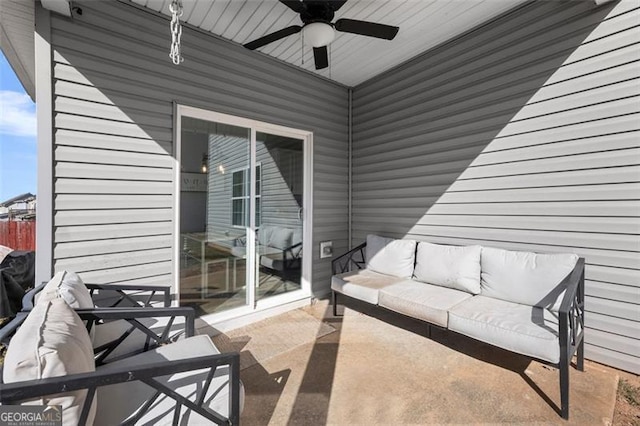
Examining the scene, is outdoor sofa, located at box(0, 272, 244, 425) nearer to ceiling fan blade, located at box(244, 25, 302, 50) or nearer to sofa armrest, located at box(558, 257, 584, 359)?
sofa armrest, located at box(558, 257, 584, 359)

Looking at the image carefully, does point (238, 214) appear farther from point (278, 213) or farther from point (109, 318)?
point (109, 318)

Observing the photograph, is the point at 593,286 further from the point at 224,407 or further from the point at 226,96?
the point at 226,96

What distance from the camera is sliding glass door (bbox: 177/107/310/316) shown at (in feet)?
9.78

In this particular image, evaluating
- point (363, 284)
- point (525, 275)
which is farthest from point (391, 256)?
point (525, 275)

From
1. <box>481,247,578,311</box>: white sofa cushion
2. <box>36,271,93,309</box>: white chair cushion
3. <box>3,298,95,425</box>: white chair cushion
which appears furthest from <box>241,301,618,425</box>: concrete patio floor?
<box>36,271,93,309</box>: white chair cushion

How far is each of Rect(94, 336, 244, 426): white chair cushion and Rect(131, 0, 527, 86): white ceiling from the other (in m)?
2.94

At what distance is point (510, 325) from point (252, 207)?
108 inches

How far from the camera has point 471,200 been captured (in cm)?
310

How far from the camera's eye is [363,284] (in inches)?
125

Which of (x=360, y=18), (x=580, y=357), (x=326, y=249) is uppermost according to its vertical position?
(x=360, y=18)

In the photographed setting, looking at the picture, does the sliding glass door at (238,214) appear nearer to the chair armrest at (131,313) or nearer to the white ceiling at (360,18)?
the white ceiling at (360,18)

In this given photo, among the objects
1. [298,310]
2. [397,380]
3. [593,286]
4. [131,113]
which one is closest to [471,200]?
[593,286]

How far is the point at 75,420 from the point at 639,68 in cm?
398
